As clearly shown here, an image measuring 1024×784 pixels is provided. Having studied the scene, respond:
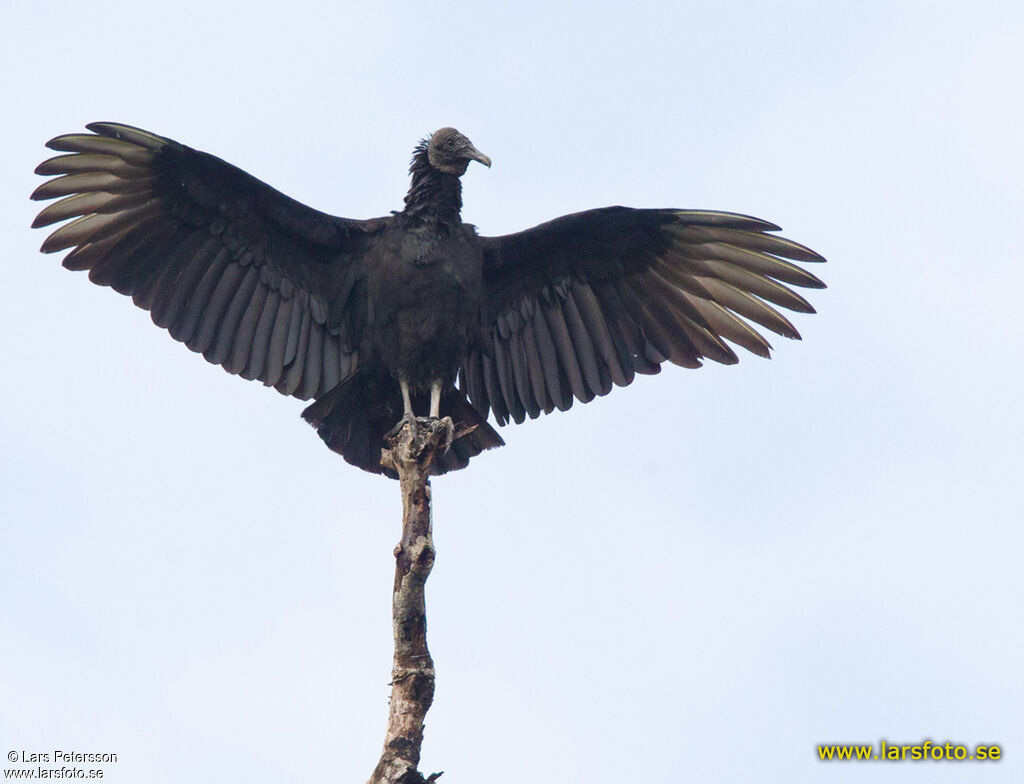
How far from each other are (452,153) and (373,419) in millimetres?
1410

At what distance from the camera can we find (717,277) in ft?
24.0

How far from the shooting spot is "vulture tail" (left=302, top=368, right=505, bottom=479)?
22.5ft

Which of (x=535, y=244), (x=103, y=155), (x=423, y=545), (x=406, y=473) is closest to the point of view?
(x=423, y=545)

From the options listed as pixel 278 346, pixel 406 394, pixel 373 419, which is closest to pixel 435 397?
pixel 406 394

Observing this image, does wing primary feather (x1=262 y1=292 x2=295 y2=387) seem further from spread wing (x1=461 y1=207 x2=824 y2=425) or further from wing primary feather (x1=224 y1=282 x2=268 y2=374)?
spread wing (x1=461 y1=207 x2=824 y2=425)

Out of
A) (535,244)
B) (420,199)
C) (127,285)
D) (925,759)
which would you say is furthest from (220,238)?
(925,759)

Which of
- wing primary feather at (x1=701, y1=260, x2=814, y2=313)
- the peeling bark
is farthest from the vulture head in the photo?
the peeling bark

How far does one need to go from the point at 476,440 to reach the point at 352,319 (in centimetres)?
89

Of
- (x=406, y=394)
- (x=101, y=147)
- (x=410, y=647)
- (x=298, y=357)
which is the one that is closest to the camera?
(x=410, y=647)

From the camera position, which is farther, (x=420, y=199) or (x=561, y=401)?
(x=561, y=401)

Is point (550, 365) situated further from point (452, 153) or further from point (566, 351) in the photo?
point (452, 153)

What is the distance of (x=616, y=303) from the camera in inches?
293

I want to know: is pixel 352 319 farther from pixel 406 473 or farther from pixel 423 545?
pixel 423 545

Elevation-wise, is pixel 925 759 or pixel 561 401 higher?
pixel 561 401
